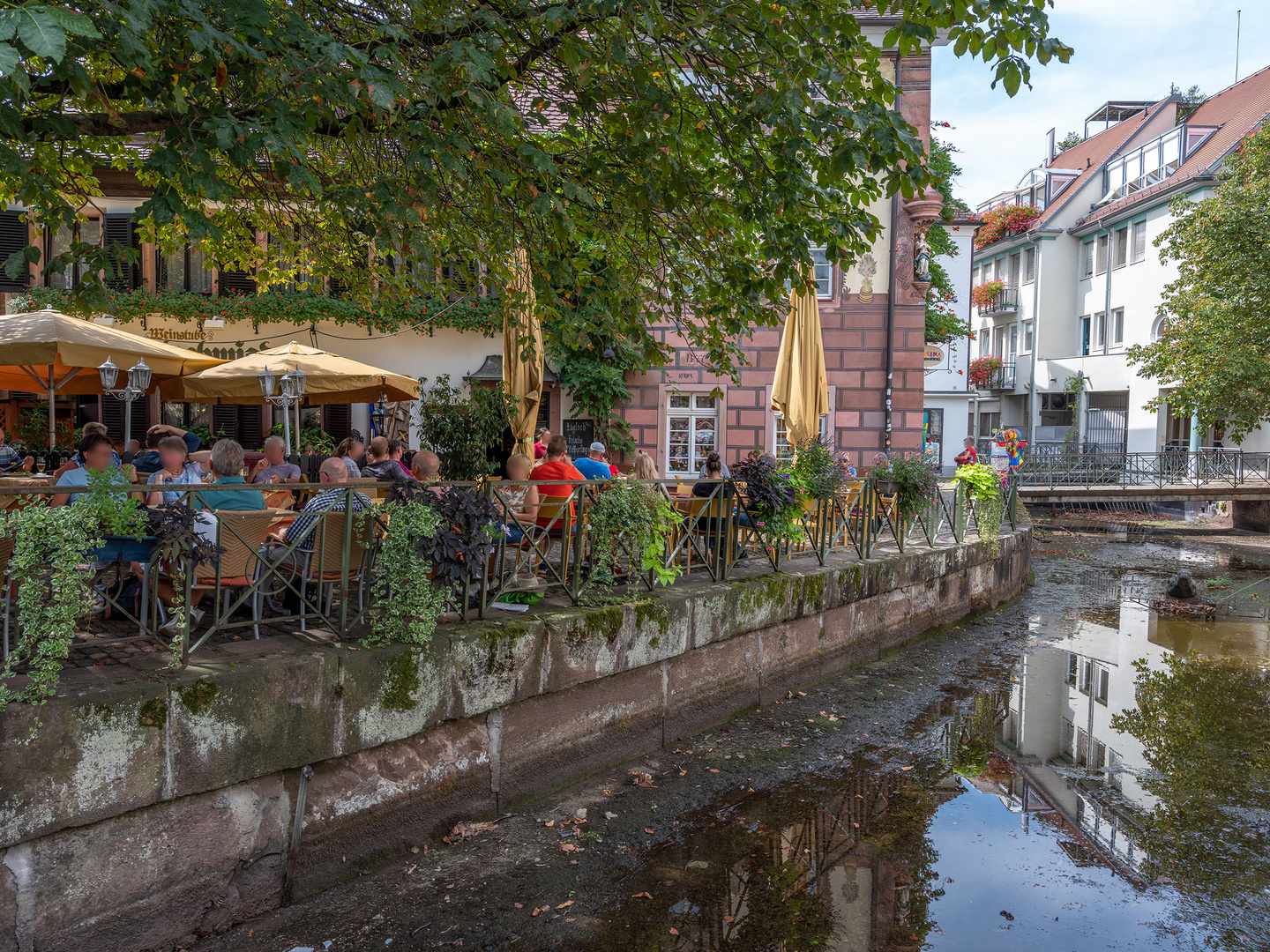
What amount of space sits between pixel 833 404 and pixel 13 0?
1446cm

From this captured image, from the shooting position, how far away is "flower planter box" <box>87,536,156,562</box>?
4016mm

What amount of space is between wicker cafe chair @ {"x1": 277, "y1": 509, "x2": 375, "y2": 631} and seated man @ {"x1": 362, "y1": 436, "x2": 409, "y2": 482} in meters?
2.73

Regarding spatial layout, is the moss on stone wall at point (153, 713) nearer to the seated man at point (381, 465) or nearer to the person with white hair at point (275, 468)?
the seated man at point (381, 465)

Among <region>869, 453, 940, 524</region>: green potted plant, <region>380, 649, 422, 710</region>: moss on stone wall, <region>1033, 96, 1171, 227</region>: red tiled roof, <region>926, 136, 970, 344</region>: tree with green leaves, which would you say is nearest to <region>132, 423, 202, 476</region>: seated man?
<region>380, 649, 422, 710</region>: moss on stone wall

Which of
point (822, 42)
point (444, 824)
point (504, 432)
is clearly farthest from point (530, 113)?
point (504, 432)

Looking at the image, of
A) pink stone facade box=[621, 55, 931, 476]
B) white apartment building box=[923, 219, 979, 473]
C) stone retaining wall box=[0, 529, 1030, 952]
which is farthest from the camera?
white apartment building box=[923, 219, 979, 473]

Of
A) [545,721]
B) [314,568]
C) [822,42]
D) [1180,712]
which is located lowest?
[1180,712]

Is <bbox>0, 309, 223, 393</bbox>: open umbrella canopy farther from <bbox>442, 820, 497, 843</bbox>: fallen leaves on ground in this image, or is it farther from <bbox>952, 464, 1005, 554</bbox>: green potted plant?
<bbox>952, 464, 1005, 554</bbox>: green potted plant

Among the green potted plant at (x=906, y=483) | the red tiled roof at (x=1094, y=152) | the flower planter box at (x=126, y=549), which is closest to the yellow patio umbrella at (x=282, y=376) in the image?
the flower planter box at (x=126, y=549)

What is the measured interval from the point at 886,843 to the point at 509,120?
14.1ft

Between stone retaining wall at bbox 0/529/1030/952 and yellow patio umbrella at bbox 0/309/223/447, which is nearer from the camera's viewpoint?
stone retaining wall at bbox 0/529/1030/952

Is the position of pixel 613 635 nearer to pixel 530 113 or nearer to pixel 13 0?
pixel 530 113

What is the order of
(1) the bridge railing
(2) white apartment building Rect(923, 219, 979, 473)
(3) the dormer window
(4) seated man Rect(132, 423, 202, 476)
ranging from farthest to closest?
1. (2) white apartment building Rect(923, 219, 979, 473)
2. (3) the dormer window
3. (1) the bridge railing
4. (4) seated man Rect(132, 423, 202, 476)

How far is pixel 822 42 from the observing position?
587cm
